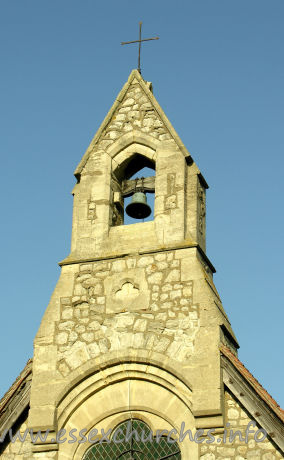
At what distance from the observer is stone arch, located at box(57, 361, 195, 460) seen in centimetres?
1279

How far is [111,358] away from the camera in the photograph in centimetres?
1324

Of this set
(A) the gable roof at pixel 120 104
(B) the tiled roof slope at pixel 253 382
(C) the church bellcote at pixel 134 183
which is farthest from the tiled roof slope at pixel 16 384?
(A) the gable roof at pixel 120 104

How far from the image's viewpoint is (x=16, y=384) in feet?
44.4

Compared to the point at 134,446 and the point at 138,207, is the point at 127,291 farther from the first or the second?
the point at 134,446

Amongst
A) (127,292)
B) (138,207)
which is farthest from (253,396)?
(138,207)

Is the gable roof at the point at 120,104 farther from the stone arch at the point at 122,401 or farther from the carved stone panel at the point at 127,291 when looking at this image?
the stone arch at the point at 122,401

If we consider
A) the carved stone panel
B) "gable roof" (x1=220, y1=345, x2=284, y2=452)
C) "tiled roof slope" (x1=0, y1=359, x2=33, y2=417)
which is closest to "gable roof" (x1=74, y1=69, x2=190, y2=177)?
the carved stone panel

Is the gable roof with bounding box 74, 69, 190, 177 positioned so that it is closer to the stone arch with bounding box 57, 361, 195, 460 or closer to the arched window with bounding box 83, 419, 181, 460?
the stone arch with bounding box 57, 361, 195, 460

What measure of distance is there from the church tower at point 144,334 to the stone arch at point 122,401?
1 centimetres

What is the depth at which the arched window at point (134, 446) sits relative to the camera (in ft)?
41.4

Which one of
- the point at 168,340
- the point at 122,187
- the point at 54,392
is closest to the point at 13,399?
the point at 54,392

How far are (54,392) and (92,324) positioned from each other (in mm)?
1081

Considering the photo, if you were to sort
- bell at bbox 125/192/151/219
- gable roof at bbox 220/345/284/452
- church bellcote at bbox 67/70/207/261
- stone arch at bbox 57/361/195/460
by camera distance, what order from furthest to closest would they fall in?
1. bell at bbox 125/192/151/219
2. church bellcote at bbox 67/70/207/261
3. stone arch at bbox 57/361/195/460
4. gable roof at bbox 220/345/284/452

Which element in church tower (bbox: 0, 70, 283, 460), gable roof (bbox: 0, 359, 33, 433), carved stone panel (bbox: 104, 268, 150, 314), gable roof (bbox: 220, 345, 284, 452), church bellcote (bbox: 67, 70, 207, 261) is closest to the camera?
gable roof (bbox: 220, 345, 284, 452)
